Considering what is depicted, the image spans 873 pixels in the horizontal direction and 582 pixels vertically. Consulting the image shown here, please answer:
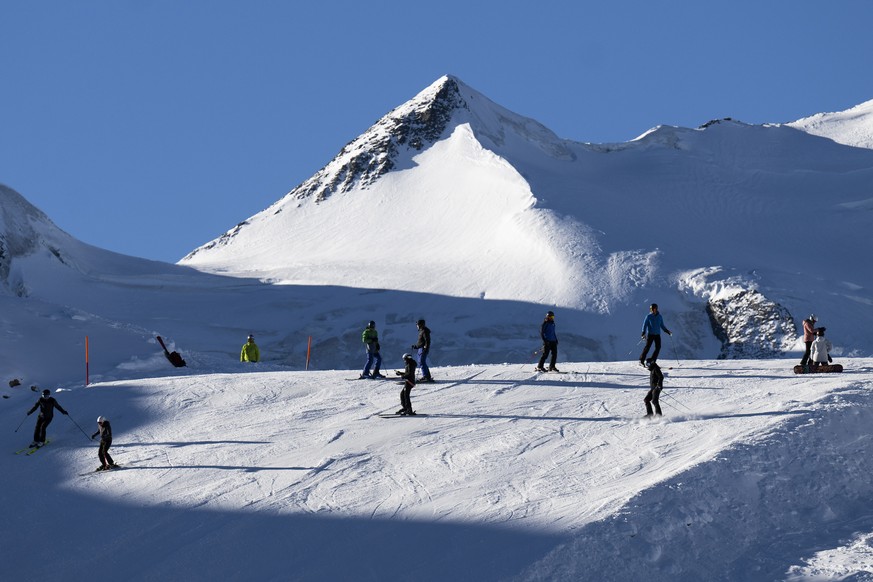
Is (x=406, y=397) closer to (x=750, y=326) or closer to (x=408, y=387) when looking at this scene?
(x=408, y=387)

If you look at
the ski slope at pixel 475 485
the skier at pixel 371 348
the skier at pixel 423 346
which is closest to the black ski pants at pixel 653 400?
the ski slope at pixel 475 485

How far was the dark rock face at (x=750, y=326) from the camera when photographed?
5275 centimetres

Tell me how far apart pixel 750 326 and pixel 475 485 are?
120ft

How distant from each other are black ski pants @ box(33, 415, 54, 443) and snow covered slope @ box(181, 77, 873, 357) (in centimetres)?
3070

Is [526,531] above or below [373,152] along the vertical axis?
below

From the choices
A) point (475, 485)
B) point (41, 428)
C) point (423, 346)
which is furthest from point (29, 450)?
point (475, 485)

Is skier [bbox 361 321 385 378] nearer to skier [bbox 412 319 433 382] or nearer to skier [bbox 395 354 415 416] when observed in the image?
skier [bbox 412 319 433 382]

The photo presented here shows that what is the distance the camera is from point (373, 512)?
18766mm

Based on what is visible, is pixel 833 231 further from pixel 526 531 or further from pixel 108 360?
pixel 526 531

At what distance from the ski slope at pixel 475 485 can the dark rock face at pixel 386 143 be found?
62.1m

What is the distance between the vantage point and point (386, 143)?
91812 millimetres

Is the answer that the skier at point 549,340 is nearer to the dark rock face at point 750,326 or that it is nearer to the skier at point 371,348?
the skier at point 371,348

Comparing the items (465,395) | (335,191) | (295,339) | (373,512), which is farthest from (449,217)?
(373,512)

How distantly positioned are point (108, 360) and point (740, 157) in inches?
2411
